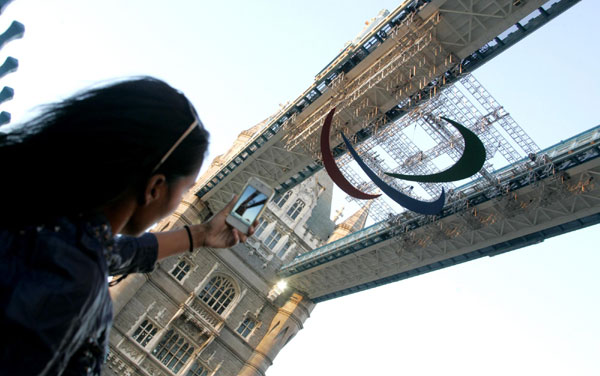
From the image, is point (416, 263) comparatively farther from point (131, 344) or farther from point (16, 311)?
point (16, 311)

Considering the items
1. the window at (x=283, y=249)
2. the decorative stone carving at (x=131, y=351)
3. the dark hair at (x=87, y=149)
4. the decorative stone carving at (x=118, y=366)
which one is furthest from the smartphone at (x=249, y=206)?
the window at (x=283, y=249)

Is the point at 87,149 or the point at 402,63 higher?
the point at 402,63

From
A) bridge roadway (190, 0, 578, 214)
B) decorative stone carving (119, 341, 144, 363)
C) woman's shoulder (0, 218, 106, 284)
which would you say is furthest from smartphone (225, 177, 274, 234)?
decorative stone carving (119, 341, 144, 363)

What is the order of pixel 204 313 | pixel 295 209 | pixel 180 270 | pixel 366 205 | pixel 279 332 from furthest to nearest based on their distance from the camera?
pixel 295 209
pixel 279 332
pixel 180 270
pixel 204 313
pixel 366 205

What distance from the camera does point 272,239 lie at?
122ft

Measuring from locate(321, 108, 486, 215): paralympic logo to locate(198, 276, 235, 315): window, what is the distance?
15798mm

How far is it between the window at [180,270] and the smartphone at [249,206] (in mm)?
30927

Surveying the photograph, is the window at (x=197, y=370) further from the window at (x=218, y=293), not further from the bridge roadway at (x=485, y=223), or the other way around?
the bridge roadway at (x=485, y=223)

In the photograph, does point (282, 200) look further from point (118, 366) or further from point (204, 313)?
point (118, 366)

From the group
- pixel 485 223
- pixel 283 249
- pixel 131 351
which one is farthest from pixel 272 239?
pixel 485 223

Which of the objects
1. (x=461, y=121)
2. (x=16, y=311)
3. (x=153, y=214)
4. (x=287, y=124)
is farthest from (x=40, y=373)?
(x=287, y=124)

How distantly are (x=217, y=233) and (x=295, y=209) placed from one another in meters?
35.4

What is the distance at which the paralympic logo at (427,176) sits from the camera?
63.2ft

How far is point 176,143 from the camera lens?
2145 millimetres
